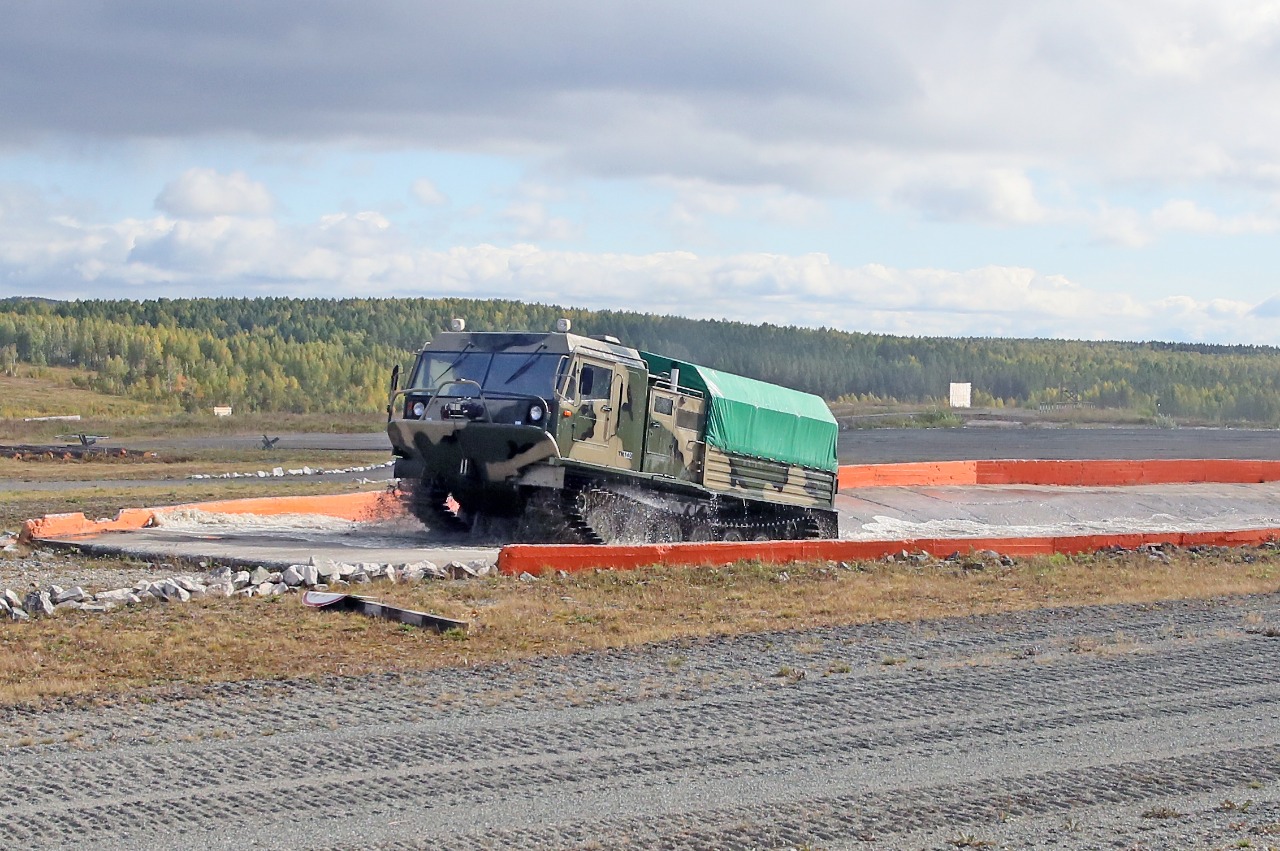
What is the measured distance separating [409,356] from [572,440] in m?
88.1

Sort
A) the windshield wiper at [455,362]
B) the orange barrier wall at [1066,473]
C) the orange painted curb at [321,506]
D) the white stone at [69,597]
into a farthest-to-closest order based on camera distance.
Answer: the orange barrier wall at [1066,473], the orange painted curb at [321,506], the windshield wiper at [455,362], the white stone at [69,597]

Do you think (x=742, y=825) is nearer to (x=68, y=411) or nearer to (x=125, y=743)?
(x=125, y=743)

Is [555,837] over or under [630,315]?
under

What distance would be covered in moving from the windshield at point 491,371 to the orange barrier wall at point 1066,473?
1419 cm

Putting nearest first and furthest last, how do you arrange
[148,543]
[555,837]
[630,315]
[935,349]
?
[555,837] < [148,543] < [630,315] < [935,349]

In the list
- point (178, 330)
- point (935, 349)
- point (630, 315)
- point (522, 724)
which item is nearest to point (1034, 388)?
point (935, 349)

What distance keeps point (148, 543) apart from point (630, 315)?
89.8 meters

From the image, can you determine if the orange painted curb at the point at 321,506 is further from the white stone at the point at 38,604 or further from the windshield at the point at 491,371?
the white stone at the point at 38,604

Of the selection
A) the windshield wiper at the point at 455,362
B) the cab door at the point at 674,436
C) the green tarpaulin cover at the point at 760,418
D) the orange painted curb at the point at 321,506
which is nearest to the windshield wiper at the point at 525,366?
the windshield wiper at the point at 455,362

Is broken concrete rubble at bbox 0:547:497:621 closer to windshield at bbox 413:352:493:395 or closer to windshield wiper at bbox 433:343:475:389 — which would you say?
windshield at bbox 413:352:493:395

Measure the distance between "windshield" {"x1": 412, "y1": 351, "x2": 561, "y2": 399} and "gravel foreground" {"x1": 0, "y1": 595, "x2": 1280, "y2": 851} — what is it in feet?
23.7

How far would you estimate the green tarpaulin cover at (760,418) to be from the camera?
2125cm

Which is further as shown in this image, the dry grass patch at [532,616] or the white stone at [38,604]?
the white stone at [38,604]

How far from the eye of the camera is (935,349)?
143500mm
